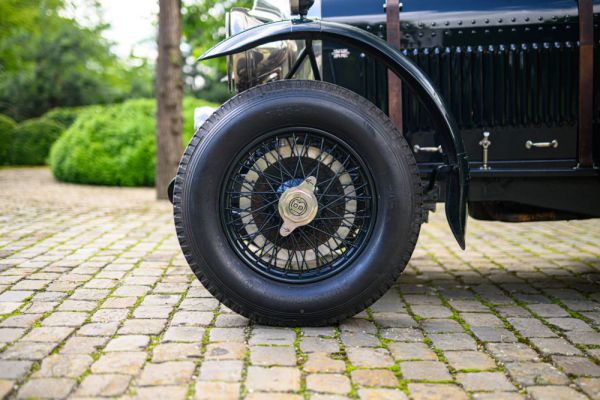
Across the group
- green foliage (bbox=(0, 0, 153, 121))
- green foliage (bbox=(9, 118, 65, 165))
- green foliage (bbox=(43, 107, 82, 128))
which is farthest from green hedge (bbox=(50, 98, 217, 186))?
green foliage (bbox=(0, 0, 153, 121))

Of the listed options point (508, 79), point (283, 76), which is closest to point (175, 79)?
point (283, 76)

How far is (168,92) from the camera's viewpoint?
8297 mm

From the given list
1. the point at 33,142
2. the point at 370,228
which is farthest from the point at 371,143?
the point at 33,142

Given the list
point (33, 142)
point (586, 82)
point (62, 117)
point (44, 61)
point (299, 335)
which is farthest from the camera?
point (44, 61)

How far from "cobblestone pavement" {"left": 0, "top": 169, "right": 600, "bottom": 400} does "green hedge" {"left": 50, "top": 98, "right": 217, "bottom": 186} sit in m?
5.91

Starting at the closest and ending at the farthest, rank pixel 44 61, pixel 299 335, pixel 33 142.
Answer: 1. pixel 299 335
2. pixel 33 142
3. pixel 44 61

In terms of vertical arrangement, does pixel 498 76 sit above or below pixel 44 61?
below

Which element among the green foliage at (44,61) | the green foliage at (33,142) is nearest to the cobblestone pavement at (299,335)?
the green foliage at (33,142)

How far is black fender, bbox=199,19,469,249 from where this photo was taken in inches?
112

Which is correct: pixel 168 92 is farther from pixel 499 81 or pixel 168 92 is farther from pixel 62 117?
pixel 62 117

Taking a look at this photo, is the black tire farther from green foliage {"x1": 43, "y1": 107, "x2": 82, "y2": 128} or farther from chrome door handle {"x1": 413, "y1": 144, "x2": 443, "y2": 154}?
green foliage {"x1": 43, "y1": 107, "x2": 82, "y2": 128}

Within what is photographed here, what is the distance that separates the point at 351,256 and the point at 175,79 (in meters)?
5.96

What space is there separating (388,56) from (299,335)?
49.0 inches

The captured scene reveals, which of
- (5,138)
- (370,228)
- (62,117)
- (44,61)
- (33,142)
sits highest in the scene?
(44,61)
